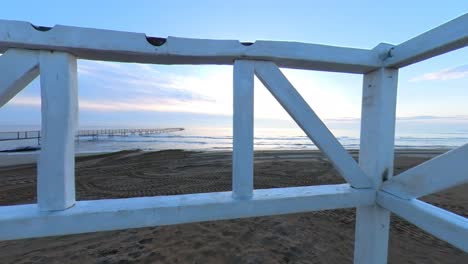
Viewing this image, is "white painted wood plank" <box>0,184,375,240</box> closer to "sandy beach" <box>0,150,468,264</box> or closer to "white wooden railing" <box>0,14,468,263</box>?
"white wooden railing" <box>0,14,468,263</box>

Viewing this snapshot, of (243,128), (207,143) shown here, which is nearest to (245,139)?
(243,128)

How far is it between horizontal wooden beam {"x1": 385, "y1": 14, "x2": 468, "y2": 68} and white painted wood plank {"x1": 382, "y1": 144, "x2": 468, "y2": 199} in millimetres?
441

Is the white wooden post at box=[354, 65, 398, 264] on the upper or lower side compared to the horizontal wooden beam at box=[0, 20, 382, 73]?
lower

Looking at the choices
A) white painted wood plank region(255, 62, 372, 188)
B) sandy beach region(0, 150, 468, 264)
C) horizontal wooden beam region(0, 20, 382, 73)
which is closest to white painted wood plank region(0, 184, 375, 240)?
white painted wood plank region(255, 62, 372, 188)

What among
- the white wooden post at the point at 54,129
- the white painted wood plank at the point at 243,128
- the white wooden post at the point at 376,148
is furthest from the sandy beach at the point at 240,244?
the white wooden post at the point at 54,129

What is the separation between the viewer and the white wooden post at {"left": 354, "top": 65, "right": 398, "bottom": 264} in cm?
138

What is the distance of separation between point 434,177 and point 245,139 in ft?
3.00

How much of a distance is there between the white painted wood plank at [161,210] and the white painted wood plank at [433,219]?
0.44ft

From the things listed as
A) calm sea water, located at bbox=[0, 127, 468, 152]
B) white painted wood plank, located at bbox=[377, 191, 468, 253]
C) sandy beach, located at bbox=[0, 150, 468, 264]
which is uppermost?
white painted wood plank, located at bbox=[377, 191, 468, 253]

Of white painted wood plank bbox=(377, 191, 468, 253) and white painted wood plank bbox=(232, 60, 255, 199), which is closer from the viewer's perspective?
white painted wood plank bbox=(377, 191, 468, 253)

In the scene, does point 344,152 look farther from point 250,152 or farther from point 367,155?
point 250,152

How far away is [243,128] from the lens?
4.03 ft

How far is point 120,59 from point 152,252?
264 cm

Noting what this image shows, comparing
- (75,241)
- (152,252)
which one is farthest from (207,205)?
(75,241)
